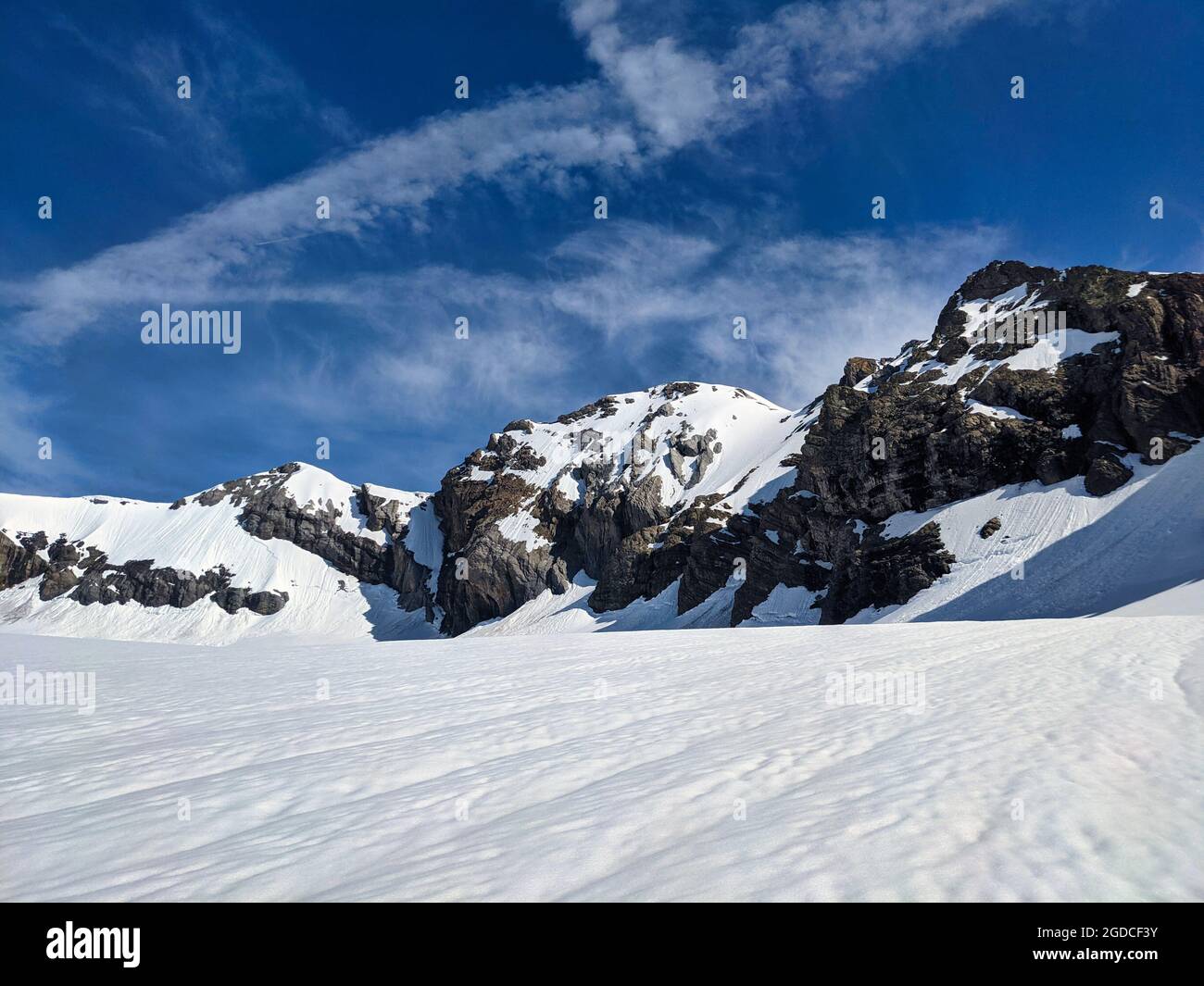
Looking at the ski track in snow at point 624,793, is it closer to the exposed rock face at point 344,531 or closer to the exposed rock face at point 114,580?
the exposed rock face at point 344,531

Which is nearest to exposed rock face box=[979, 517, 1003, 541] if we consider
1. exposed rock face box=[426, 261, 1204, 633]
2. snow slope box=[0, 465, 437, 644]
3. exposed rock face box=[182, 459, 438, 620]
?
exposed rock face box=[426, 261, 1204, 633]

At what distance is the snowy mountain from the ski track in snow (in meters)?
43.2

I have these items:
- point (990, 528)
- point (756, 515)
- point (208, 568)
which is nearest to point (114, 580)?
point (208, 568)

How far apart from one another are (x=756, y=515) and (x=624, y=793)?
3603 inches

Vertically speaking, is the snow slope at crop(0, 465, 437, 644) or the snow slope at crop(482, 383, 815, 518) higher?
the snow slope at crop(482, 383, 815, 518)

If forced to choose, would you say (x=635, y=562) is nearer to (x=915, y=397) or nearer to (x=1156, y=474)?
(x=915, y=397)

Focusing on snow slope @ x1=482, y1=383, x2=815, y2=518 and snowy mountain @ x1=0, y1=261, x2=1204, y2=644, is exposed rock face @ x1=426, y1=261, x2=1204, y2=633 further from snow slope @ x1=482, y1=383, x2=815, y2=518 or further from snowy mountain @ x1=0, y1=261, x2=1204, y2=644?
snow slope @ x1=482, y1=383, x2=815, y2=518

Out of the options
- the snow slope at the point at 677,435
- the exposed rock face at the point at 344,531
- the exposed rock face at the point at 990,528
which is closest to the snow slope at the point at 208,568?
the exposed rock face at the point at 344,531

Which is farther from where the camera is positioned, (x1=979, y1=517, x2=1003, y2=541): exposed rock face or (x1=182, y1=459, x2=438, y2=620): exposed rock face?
(x1=182, y1=459, x2=438, y2=620): exposed rock face

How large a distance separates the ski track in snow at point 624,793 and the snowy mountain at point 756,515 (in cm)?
4324

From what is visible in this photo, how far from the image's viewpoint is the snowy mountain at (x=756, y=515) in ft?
184

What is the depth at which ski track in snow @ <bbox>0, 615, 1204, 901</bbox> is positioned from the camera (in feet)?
11.3
